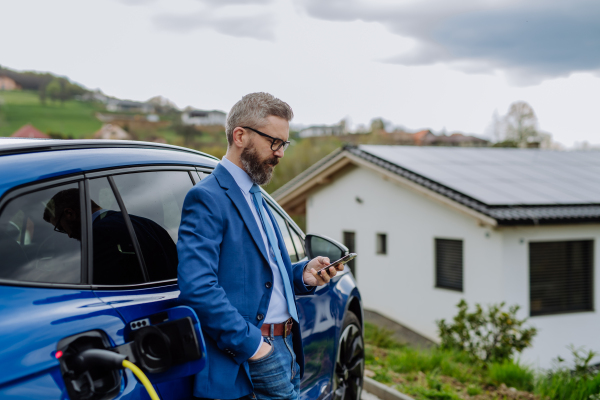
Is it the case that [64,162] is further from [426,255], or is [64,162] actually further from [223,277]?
[426,255]

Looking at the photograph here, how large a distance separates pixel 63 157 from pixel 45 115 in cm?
7628

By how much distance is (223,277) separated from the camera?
218cm

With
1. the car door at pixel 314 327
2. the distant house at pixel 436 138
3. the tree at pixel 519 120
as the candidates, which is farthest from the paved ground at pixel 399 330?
the distant house at pixel 436 138

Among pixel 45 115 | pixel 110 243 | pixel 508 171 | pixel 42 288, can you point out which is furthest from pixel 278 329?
pixel 45 115

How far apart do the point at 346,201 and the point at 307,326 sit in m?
16.3

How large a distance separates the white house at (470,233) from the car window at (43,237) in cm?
1211

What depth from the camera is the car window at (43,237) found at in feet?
5.36

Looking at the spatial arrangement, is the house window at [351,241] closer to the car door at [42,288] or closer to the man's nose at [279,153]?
the man's nose at [279,153]

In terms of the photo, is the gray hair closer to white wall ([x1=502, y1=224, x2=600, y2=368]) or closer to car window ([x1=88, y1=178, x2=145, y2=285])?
car window ([x1=88, y1=178, x2=145, y2=285])

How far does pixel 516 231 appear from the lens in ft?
44.7

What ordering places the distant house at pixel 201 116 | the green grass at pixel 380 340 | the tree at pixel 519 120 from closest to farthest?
the green grass at pixel 380 340 → the tree at pixel 519 120 → the distant house at pixel 201 116

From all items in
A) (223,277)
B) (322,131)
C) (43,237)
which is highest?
(322,131)

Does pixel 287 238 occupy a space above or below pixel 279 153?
below

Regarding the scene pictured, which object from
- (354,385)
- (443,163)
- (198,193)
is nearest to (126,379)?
(198,193)
